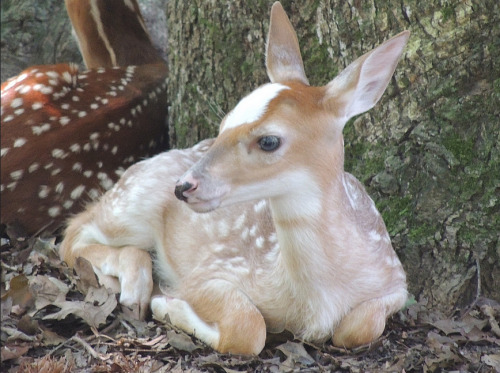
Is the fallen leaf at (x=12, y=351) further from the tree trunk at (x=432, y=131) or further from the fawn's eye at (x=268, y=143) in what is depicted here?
the tree trunk at (x=432, y=131)

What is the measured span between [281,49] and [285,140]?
58 cm

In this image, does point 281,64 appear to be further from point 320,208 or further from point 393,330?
point 393,330

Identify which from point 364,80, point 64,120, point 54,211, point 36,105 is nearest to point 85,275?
point 54,211

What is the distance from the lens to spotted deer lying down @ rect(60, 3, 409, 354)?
3064mm

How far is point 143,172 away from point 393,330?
157 centimetres

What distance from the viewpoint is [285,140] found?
3096 millimetres

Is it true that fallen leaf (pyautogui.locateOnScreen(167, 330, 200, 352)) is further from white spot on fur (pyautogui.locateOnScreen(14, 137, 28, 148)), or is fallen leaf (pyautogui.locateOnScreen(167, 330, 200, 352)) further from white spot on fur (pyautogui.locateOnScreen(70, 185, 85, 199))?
white spot on fur (pyautogui.locateOnScreen(14, 137, 28, 148))

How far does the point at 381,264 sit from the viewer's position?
137 inches

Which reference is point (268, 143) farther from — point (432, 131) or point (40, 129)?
point (40, 129)

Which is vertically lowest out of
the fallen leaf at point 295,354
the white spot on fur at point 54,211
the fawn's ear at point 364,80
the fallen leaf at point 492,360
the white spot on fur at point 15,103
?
the fallen leaf at point 492,360

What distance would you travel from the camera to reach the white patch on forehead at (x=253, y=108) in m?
3.08

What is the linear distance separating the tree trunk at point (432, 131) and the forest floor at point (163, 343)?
23 centimetres

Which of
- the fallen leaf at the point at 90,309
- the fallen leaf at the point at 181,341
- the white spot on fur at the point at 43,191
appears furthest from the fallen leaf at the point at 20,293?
the white spot on fur at the point at 43,191

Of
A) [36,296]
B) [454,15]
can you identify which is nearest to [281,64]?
[454,15]
